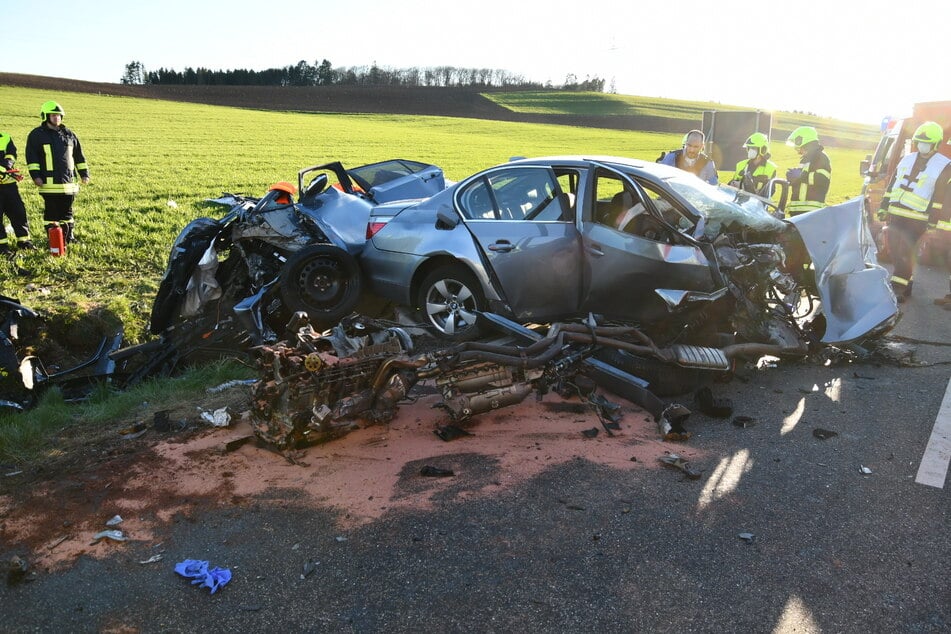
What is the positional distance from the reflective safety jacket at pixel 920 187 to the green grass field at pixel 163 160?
8.67m

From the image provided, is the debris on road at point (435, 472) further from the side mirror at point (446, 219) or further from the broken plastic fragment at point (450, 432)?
the side mirror at point (446, 219)

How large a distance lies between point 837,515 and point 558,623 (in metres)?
1.75

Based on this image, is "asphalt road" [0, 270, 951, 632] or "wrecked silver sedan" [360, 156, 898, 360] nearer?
"asphalt road" [0, 270, 951, 632]

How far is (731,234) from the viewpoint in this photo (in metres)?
5.65

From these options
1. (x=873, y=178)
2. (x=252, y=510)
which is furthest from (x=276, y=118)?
(x=252, y=510)

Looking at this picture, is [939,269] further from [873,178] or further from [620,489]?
[620,489]

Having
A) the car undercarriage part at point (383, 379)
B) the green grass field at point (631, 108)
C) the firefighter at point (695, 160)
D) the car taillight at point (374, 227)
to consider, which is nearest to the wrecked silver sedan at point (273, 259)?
the car taillight at point (374, 227)

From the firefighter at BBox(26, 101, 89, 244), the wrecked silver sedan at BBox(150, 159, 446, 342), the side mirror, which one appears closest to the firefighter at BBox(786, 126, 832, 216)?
the side mirror

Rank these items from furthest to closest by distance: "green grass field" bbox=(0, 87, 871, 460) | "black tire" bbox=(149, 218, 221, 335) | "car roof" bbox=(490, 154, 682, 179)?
"green grass field" bbox=(0, 87, 871, 460)
"black tire" bbox=(149, 218, 221, 335)
"car roof" bbox=(490, 154, 682, 179)

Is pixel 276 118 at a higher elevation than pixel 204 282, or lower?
higher

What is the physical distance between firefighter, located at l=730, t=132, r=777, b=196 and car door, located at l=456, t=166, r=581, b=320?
5.05 m

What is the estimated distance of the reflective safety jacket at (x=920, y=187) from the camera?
26.6 feet

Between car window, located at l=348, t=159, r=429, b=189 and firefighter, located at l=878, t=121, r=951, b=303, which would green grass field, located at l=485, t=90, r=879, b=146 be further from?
car window, located at l=348, t=159, r=429, b=189

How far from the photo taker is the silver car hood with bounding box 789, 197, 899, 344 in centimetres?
565
